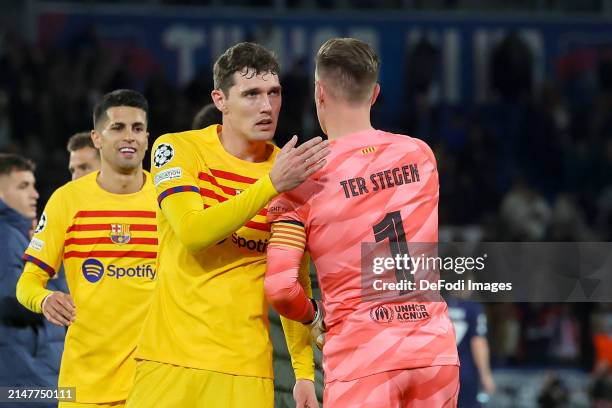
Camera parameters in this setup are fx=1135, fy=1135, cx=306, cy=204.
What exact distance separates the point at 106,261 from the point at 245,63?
1690 mm

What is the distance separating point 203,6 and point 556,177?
6571 mm

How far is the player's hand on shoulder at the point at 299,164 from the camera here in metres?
4.10

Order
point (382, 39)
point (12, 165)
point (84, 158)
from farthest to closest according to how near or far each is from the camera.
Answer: point (382, 39), point (12, 165), point (84, 158)

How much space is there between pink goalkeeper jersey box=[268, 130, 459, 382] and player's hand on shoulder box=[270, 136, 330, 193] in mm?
48

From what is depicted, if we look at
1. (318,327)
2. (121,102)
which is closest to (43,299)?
(121,102)

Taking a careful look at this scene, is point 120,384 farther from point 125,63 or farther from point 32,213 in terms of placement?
point 125,63

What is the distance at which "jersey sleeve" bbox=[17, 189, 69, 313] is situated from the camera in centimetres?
564

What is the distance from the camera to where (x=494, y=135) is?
58.1 ft

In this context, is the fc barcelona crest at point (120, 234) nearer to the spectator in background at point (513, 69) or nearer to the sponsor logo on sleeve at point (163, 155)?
the sponsor logo on sleeve at point (163, 155)

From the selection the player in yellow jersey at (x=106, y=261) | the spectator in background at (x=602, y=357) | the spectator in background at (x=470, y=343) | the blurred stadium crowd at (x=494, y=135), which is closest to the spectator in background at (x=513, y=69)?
the blurred stadium crowd at (x=494, y=135)

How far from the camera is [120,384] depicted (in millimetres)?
5809

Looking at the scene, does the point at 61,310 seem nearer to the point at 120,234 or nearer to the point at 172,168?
the point at 120,234

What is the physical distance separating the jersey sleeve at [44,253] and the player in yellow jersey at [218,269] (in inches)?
49.3

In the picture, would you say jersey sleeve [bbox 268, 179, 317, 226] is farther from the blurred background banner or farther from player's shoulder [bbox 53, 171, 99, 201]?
the blurred background banner
